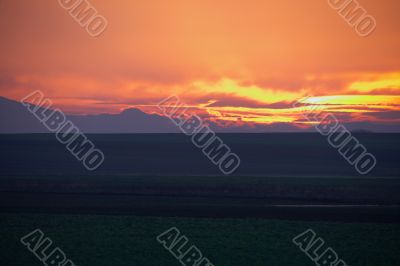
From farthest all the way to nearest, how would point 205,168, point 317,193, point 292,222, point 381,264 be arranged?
point 205,168 < point 317,193 < point 292,222 < point 381,264

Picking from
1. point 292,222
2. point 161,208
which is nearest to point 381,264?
point 292,222

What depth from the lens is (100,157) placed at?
12012 centimetres

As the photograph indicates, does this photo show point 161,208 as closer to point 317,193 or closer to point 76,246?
point 76,246

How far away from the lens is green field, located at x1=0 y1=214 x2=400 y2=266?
2283 centimetres

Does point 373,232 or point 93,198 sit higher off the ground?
point 373,232

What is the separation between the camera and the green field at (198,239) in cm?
2283

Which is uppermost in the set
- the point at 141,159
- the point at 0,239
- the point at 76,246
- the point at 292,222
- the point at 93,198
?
the point at 141,159

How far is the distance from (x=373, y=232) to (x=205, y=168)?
73.1m
